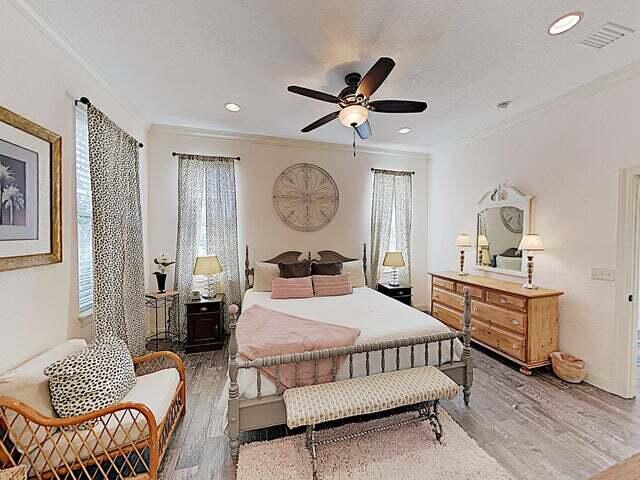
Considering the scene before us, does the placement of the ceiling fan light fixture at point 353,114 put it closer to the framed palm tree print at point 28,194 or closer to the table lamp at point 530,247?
the framed palm tree print at point 28,194

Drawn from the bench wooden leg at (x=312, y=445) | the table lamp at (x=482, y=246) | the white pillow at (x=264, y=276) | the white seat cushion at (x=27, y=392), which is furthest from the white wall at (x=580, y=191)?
the white seat cushion at (x=27, y=392)

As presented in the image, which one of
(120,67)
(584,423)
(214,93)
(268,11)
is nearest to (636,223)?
(584,423)

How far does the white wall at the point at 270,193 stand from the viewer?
4316mm

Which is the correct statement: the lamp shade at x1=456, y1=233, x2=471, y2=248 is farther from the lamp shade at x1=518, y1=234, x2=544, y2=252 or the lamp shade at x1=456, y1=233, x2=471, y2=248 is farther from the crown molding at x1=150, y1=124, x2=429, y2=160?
the crown molding at x1=150, y1=124, x2=429, y2=160

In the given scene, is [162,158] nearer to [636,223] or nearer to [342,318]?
[342,318]

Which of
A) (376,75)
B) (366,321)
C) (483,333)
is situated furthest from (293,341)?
(483,333)

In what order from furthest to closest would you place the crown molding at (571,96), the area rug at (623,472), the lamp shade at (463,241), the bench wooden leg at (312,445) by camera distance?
1. the lamp shade at (463,241)
2. the crown molding at (571,96)
3. the bench wooden leg at (312,445)
4. the area rug at (623,472)

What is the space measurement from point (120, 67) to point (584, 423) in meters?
4.91

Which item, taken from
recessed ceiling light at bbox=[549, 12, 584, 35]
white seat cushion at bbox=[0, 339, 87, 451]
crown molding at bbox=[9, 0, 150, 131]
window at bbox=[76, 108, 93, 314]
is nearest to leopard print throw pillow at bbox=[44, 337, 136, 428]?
white seat cushion at bbox=[0, 339, 87, 451]

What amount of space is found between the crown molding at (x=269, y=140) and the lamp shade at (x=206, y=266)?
185 cm

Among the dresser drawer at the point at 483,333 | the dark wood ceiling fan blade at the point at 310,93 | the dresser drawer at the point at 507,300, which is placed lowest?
the dresser drawer at the point at 483,333

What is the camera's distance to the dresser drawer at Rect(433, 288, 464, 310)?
414 centimetres

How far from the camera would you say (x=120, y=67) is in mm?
2693

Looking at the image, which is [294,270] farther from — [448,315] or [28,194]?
[28,194]
